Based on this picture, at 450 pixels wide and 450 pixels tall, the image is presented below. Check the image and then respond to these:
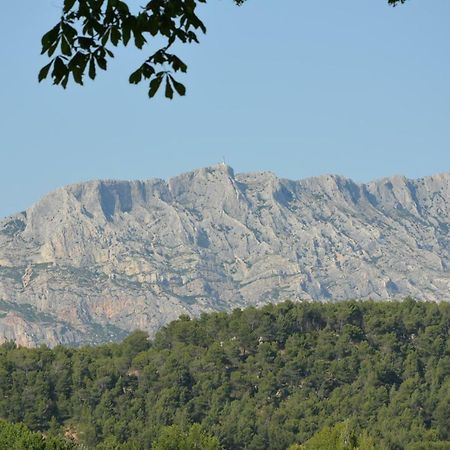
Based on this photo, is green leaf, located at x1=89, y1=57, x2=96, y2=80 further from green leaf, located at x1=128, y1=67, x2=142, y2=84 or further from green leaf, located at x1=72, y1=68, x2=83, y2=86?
green leaf, located at x1=128, y1=67, x2=142, y2=84

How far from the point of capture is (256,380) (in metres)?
109

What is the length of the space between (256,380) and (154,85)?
97053 millimetres

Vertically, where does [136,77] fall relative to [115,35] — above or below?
below

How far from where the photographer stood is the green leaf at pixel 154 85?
13.1 meters

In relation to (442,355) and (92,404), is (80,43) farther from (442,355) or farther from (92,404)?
(442,355)

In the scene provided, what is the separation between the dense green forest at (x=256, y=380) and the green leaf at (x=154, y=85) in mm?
75432

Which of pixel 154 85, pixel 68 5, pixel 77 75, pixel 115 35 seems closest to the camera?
pixel 68 5

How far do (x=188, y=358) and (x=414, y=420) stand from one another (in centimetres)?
2276

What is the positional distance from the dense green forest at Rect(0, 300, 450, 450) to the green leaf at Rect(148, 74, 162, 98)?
75432 mm

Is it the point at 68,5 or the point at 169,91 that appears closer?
the point at 68,5

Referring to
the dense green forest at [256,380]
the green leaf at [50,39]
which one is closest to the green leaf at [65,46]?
the green leaf at [50,39]

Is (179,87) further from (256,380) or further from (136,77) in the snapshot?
(256,380)

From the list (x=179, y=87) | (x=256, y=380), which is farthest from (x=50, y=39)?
(x=256, y=380)

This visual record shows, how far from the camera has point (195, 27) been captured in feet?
42.4
